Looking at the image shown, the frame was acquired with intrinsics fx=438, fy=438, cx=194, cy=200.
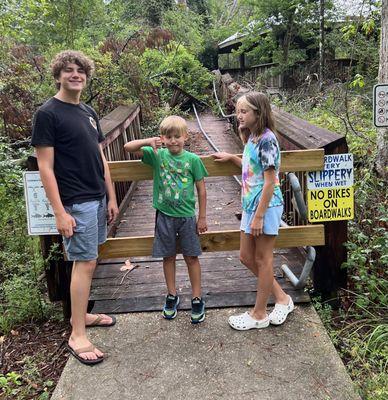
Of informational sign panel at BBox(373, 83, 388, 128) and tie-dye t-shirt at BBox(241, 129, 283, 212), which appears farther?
informational sign panel at BBox(373, 83, 388, 128)

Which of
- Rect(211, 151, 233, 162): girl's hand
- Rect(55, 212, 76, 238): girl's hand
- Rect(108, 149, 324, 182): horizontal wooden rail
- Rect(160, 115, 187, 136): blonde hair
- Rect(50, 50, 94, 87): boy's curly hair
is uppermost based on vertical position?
Rect(50, 50, 94, 87): boy's curly hair

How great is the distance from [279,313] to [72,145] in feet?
6.22

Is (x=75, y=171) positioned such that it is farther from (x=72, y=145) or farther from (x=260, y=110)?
(x=260, y=110)

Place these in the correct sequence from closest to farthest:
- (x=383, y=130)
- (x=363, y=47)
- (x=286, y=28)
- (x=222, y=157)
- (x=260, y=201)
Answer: (x=260, y=201) → (x=222, y=157) → (x=383, y=130) → (x=363, y=47) → (x=286, y=28)

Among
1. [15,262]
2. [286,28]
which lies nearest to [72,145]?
[15,262]

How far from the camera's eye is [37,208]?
10.9 feet

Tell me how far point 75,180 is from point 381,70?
17.5ft

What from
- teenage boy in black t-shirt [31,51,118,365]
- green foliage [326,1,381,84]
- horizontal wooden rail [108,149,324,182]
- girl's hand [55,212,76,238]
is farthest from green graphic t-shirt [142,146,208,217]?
green foliage [326,1,381,84]

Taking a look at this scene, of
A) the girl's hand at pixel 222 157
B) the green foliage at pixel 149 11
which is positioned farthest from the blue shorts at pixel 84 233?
the green foliage at pixel 149 11

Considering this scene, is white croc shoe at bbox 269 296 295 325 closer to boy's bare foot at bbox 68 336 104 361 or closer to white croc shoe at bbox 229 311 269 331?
white croc shoe at bbox 229 311 269 331

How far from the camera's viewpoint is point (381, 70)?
254 inches

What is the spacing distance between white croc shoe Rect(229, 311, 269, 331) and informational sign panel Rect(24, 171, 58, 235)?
1.52 m

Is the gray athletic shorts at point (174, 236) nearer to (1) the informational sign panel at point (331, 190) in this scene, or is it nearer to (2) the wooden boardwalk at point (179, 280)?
(2) the wooden boardwalk at point (179, 280)

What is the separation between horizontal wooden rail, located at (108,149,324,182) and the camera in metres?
3.43
